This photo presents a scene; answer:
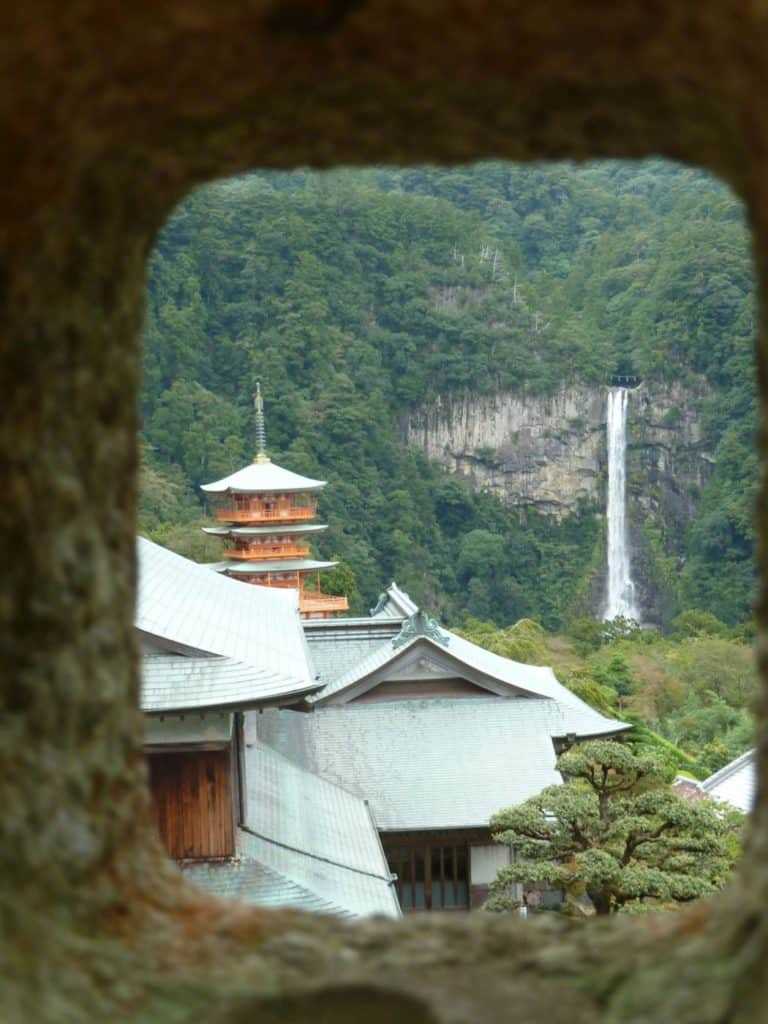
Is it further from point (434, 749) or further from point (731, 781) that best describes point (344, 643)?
point (731, 781)

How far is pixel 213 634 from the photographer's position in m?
7.56

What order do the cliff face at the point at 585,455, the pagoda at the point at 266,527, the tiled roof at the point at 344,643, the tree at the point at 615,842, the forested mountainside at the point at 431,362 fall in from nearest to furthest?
the tree at the point at 615,842 → the tiled roof at the point at 344,643 → the pagoda at the point at 266,527 → the forested mountainside at the point at 431,362 → the cliff face at the point at 585,455

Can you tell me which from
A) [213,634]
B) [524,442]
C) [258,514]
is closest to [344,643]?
[213,634]

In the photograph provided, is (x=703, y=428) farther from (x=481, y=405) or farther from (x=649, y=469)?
(x=481, y=405)

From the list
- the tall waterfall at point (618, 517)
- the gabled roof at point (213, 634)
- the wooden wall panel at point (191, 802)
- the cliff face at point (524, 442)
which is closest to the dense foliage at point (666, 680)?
the gabled roof at point (213, 634)

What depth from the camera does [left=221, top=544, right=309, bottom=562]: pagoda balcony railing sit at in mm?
26875

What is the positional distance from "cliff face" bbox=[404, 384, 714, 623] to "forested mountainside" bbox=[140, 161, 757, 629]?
25cm

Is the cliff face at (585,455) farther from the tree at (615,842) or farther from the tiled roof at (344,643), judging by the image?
the tree at (615,842)

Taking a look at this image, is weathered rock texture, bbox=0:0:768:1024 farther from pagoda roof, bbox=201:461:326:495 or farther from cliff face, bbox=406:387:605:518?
cliff face, bbox=406:387:605:518

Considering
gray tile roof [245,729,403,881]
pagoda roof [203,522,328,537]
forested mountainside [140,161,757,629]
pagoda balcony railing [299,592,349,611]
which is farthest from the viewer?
forested mountainside [140,161,757,629]

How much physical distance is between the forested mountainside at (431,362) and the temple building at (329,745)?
109ft

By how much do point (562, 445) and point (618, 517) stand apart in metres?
4.21

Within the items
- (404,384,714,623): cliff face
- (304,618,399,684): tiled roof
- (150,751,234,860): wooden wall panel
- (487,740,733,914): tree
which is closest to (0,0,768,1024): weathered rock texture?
(150,751,234,860): wooden wall panel

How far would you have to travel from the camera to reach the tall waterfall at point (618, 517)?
4894 centimetres
